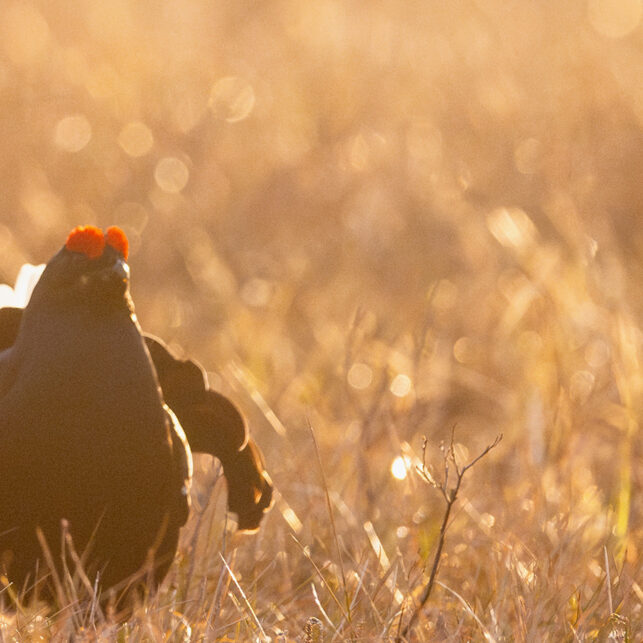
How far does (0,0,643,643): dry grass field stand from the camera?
3.03m

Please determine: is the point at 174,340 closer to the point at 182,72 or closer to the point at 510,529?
the point at 510,529

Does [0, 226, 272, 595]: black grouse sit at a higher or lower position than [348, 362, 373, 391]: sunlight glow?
higher

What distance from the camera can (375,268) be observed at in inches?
231

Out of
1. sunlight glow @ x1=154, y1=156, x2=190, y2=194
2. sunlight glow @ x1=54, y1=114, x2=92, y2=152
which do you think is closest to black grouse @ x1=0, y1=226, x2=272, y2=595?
sunlight glow @ x1=154, y1=156, x2=190, y2=194

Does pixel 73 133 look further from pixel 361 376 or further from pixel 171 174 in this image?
pixel 361 376

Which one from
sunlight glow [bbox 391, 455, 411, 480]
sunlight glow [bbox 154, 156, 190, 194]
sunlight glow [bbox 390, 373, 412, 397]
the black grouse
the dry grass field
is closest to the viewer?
the black grouse

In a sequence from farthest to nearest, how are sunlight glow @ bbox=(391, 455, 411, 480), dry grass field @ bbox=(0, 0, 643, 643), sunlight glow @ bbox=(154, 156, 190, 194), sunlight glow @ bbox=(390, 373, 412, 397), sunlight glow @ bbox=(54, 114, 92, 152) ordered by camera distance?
sunlight glow @ bbox=(54, 114, 92, 152) → sunlight glow @ bbox=(154, 156, 190, 194) → sunlight glow @ bbox=(390, 373, 412, 397) → sunlight glow @ bbox=(391, 455, 411, 480) → dry grass field @ bbox=(0, 0, 643, 643)

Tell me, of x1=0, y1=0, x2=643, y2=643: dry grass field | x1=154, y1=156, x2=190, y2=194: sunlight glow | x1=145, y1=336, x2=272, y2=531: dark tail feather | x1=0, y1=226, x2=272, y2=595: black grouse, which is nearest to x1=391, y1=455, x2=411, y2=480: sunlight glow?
x1=0, y1=0, x2=643, y2=643: dry grass field

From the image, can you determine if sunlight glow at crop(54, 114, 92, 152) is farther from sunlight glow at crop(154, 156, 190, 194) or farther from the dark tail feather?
the dark tail feather

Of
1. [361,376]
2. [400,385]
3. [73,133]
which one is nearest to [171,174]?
[73,133]

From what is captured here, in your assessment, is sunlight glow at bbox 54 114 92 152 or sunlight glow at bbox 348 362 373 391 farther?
sunlight glow at bbox 54 114 92 152

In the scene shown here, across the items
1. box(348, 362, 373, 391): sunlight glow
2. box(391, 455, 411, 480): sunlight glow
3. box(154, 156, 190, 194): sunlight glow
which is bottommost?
box(348, 362, 373, 391): sunlight glow

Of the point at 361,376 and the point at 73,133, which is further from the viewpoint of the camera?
the point at 73,133

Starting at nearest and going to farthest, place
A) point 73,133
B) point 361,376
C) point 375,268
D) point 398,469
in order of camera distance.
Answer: point 398,469 < point 361,376 < point 375,268 < point 73,133
